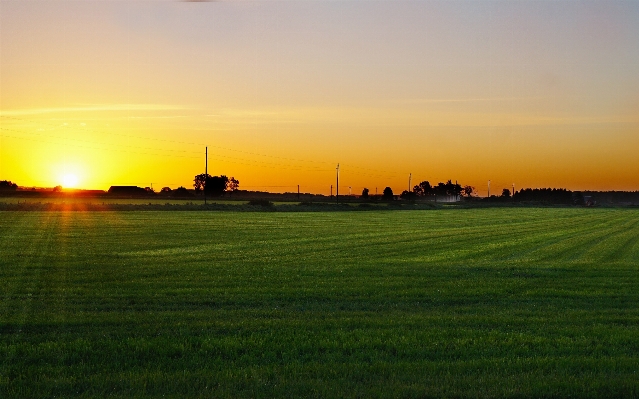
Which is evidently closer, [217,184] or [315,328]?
[315,328]

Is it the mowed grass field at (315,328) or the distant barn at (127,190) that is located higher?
the distant barn at (127,190)

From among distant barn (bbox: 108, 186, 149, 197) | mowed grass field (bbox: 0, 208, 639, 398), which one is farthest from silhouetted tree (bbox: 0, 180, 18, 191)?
mowed grass field (bbox: 0, 208, 639, 398)

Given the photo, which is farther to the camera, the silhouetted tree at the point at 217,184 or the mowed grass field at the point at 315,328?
the silhouetted tree at the point at 217,184

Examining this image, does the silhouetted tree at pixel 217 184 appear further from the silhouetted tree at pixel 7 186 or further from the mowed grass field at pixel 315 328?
the mowed grass field at pixel 315 328

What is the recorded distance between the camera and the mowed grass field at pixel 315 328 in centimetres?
912

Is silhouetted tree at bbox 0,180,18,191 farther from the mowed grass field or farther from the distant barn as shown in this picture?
the mowed grass field

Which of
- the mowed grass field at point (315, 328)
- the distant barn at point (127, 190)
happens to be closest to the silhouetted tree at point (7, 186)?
the distant barn at point (127, 190)

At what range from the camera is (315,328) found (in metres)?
12.6

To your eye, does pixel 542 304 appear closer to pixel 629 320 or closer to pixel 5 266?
pixel 629 320

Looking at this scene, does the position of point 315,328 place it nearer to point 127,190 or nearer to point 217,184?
point 127,190

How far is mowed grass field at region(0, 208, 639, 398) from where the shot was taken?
29.9 ft

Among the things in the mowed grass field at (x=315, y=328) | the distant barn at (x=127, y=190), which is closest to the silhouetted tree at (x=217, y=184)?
the distant barn at (x=127, y=190)

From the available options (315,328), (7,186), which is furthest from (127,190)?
(315,328)

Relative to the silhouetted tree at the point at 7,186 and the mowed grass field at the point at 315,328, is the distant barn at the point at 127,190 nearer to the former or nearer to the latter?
the silhouetted tree at the point at 7,186
